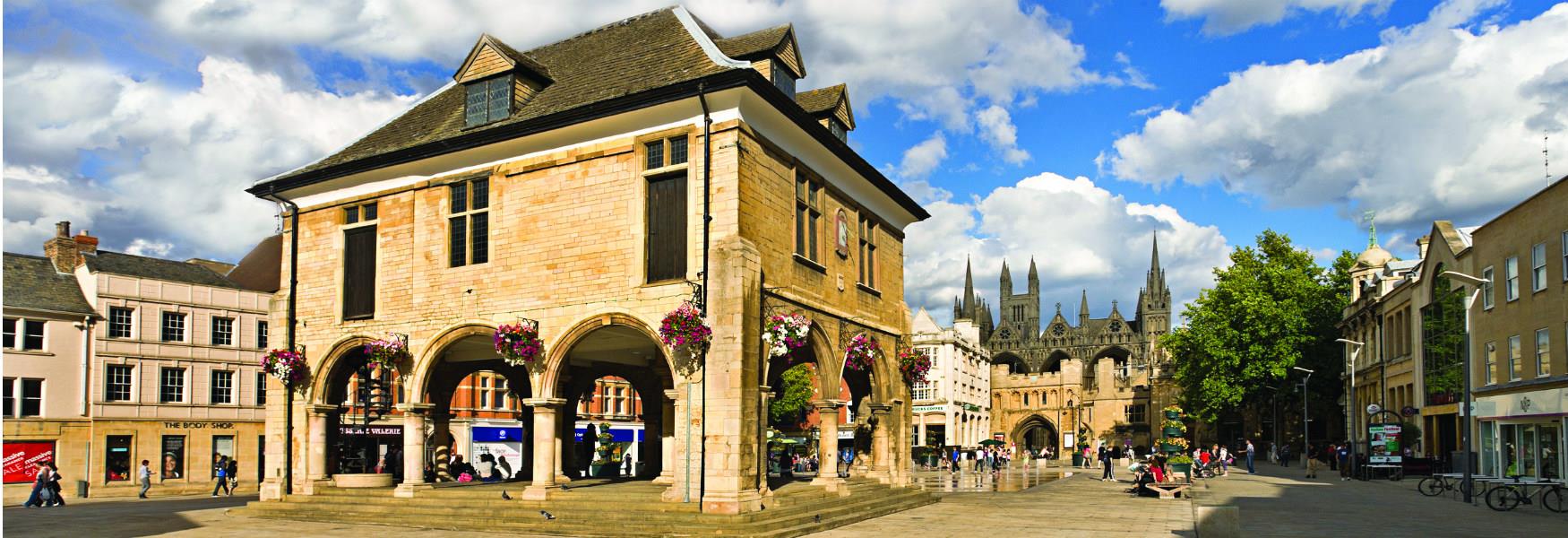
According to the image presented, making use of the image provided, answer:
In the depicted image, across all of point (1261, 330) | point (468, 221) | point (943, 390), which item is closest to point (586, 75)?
point (468, 221)

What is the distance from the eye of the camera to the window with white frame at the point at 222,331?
41688 millimetres

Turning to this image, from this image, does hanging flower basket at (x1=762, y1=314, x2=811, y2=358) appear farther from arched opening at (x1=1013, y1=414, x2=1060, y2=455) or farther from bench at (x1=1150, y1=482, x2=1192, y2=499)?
arched opening at (x1=1013, y1=414, x2=1060, y2=455)

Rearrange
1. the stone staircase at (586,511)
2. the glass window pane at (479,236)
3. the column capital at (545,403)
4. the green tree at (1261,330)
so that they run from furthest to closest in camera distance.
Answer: the green tree at (1261,330) < the glass window pane at (479,236) < the column capital at (545,403) < the stone staircase at (586,511)

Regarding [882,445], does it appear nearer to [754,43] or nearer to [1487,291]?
[754,43]

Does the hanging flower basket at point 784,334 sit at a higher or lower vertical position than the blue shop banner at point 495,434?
higher

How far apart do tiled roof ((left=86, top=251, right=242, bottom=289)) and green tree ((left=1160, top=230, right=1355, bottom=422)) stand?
48.1 metres

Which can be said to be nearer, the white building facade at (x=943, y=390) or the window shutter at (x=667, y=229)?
the window shutter at (x=667, y=229)

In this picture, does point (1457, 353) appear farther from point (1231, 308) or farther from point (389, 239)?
point (389, 239)

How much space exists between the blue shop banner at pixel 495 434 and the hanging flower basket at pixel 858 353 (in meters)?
29.2

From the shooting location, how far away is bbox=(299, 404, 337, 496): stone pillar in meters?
22.3

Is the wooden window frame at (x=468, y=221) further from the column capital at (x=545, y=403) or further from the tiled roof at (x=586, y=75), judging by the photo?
the column capital at (x=545, y=403)

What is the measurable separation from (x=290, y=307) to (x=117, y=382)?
67.8 ft

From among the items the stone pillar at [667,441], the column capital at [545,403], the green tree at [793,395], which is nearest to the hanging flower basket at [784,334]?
the stone pillar at [667,441]

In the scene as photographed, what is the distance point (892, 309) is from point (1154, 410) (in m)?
69.4
